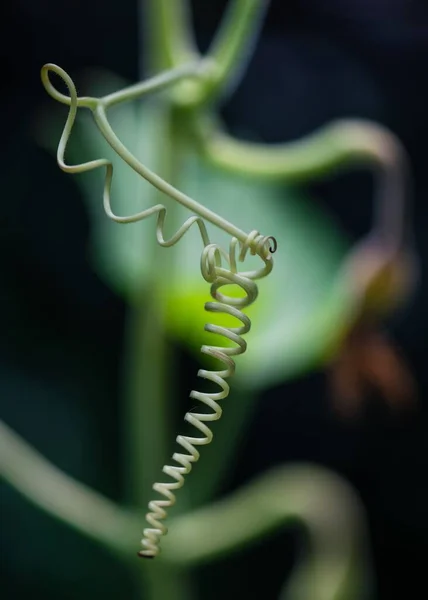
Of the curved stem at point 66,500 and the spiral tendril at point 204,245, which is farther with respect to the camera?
the curved stem at point 66,500

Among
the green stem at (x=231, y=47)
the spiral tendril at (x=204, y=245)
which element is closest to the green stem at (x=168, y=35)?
the green stem at (x=231, y=47)

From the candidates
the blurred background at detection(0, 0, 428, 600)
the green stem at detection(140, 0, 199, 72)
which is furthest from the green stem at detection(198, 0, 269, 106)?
the blurred background at detection(0, 0, 428, 600)

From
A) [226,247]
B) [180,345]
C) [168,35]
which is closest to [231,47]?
[168,35]

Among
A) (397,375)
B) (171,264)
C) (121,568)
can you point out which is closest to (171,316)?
(171,264)

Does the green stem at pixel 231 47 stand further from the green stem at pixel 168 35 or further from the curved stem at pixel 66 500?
the curved stem at pixel 66 500

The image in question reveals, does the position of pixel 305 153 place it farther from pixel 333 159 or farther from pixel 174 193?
pixel 174 193
